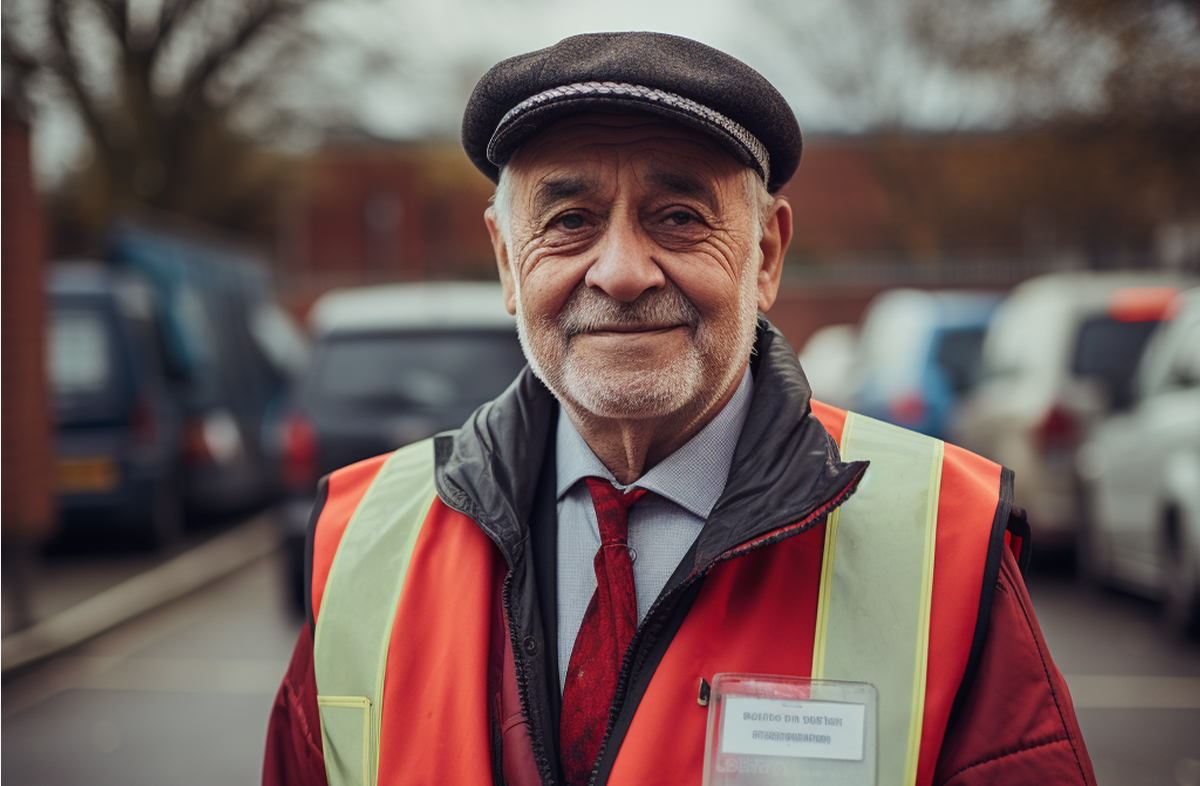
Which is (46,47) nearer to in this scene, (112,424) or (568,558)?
(112,424)

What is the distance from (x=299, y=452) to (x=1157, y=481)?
4805mm

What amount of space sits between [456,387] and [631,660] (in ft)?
16.7

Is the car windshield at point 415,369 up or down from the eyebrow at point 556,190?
up

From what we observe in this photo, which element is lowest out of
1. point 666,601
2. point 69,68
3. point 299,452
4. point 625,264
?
point 666,601

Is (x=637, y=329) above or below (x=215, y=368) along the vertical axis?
below

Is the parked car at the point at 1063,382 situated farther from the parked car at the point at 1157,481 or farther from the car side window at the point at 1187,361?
the car side window at the point at 1187,361

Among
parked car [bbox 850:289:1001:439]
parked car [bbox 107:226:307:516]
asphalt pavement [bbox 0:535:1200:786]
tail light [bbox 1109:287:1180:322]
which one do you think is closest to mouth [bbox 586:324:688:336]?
asphalt pavement [bbox 0:535:1200:786]

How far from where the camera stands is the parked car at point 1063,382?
7621mm

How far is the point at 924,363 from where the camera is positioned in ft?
33.2

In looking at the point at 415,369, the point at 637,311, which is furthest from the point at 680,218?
the point at 415,369

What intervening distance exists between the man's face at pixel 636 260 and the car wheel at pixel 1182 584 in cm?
508

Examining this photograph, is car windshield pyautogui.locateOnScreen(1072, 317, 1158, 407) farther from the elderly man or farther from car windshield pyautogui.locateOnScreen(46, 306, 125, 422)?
car windshield pyautogui.locateOnScreen(46, 306, 125, 422)

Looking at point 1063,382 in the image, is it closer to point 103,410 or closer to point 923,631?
point 923,631

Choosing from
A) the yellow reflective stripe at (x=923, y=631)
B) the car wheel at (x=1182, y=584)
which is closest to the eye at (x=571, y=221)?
the yellow reflective stripe at (x=923, y=631)
